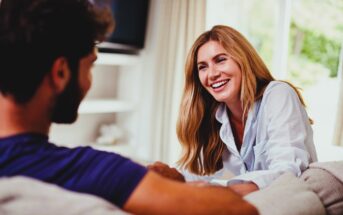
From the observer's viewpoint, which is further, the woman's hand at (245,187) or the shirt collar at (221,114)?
the shirt collar at (221,114)

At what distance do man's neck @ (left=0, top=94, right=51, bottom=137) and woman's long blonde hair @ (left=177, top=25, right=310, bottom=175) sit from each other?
39.7 inches

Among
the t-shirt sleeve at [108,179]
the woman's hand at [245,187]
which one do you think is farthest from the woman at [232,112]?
the t-shirt sleeve at [108,179]

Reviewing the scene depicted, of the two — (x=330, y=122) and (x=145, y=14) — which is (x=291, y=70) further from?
(x=145, y=14)

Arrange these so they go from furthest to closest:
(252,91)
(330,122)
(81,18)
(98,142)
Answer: (98,142)
(330,122)
(252,91)
(81,18)

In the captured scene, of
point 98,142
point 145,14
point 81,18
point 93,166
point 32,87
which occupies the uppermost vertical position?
point 145,14

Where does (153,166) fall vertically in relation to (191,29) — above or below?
below

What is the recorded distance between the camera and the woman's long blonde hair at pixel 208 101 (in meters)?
1.59

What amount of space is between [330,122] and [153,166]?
1.91 meters

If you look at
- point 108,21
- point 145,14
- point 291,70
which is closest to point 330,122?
point 291,70

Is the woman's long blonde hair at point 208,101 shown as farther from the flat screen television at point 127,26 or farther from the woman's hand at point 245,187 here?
the flat screen television at point 127,26

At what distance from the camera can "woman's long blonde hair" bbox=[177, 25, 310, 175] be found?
5.21ft

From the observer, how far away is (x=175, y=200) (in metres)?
0.68

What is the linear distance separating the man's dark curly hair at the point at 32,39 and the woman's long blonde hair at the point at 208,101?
3.20ft

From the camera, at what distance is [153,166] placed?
3.71ft
